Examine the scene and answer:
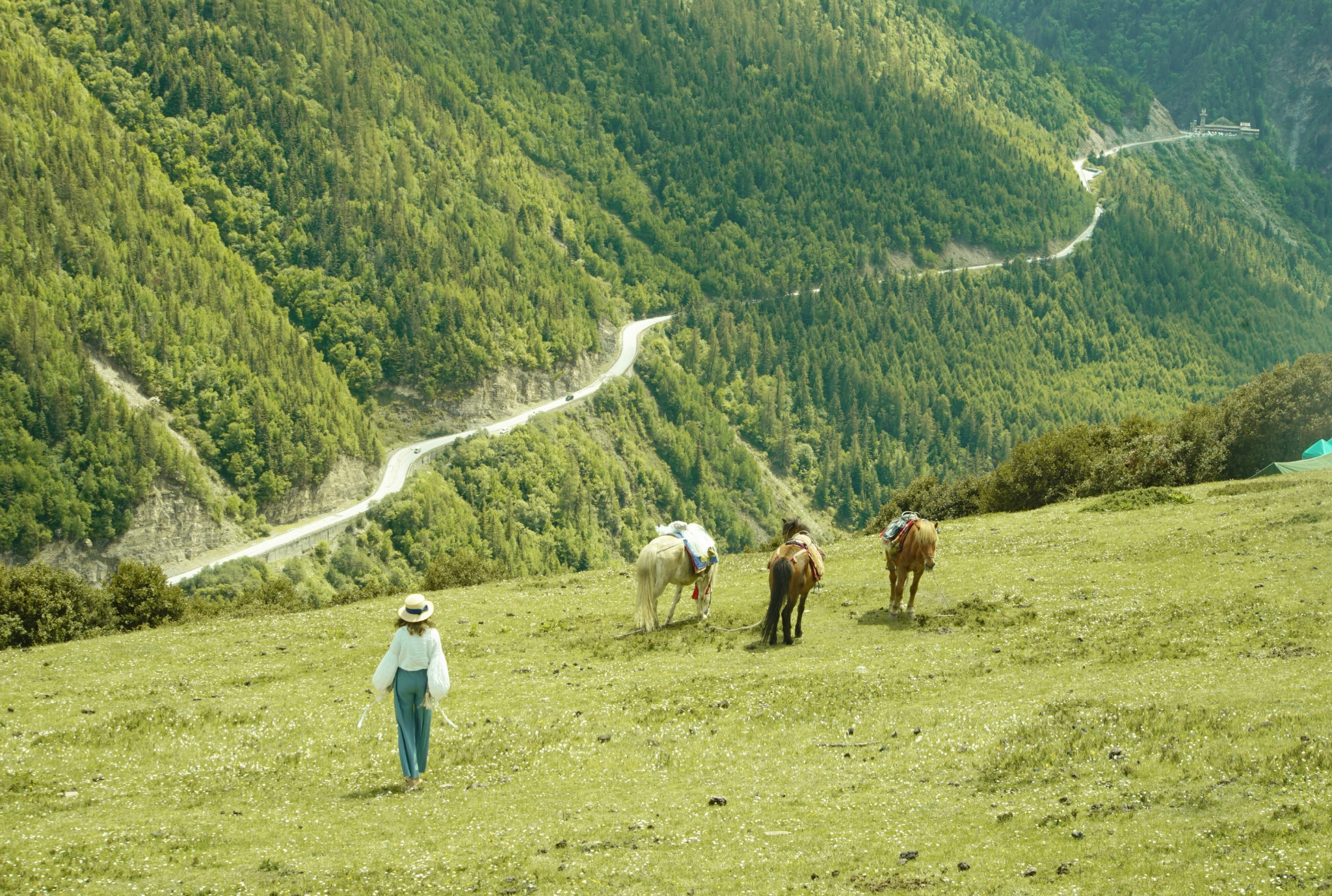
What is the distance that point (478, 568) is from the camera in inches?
2437

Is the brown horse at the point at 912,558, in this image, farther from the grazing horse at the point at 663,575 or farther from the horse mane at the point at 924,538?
the grazing horse at the point at 663,575

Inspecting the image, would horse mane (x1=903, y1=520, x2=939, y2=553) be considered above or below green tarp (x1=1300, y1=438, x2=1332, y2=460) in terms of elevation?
above


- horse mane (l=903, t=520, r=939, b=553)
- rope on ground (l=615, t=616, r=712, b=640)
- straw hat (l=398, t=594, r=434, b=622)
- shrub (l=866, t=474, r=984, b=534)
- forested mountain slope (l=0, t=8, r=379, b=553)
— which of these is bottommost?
shrub (l=866, t=474, r=984, b=534)

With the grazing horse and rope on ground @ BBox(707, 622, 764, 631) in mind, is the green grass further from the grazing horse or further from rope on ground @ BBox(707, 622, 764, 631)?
the grazing horse

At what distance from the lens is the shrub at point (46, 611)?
4412 centimetres

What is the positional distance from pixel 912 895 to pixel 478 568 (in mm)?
46865

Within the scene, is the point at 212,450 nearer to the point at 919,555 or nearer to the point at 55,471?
the point at 55,471

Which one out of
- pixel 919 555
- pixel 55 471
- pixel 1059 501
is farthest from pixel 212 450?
pixel 919 555

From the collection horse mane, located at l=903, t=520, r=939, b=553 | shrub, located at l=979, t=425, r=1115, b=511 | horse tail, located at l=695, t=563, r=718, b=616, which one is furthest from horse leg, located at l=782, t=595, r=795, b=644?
shrub, located at l=979, t=425, r=1115, b=511

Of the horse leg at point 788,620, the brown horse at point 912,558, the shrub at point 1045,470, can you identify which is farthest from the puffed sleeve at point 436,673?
the shrub at point 1045,470

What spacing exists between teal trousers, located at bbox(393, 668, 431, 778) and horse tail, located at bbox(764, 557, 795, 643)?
45.0 feet

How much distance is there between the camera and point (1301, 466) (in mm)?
60531

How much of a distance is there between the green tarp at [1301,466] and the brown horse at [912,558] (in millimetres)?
31567

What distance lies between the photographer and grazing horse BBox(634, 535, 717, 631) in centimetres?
3762
